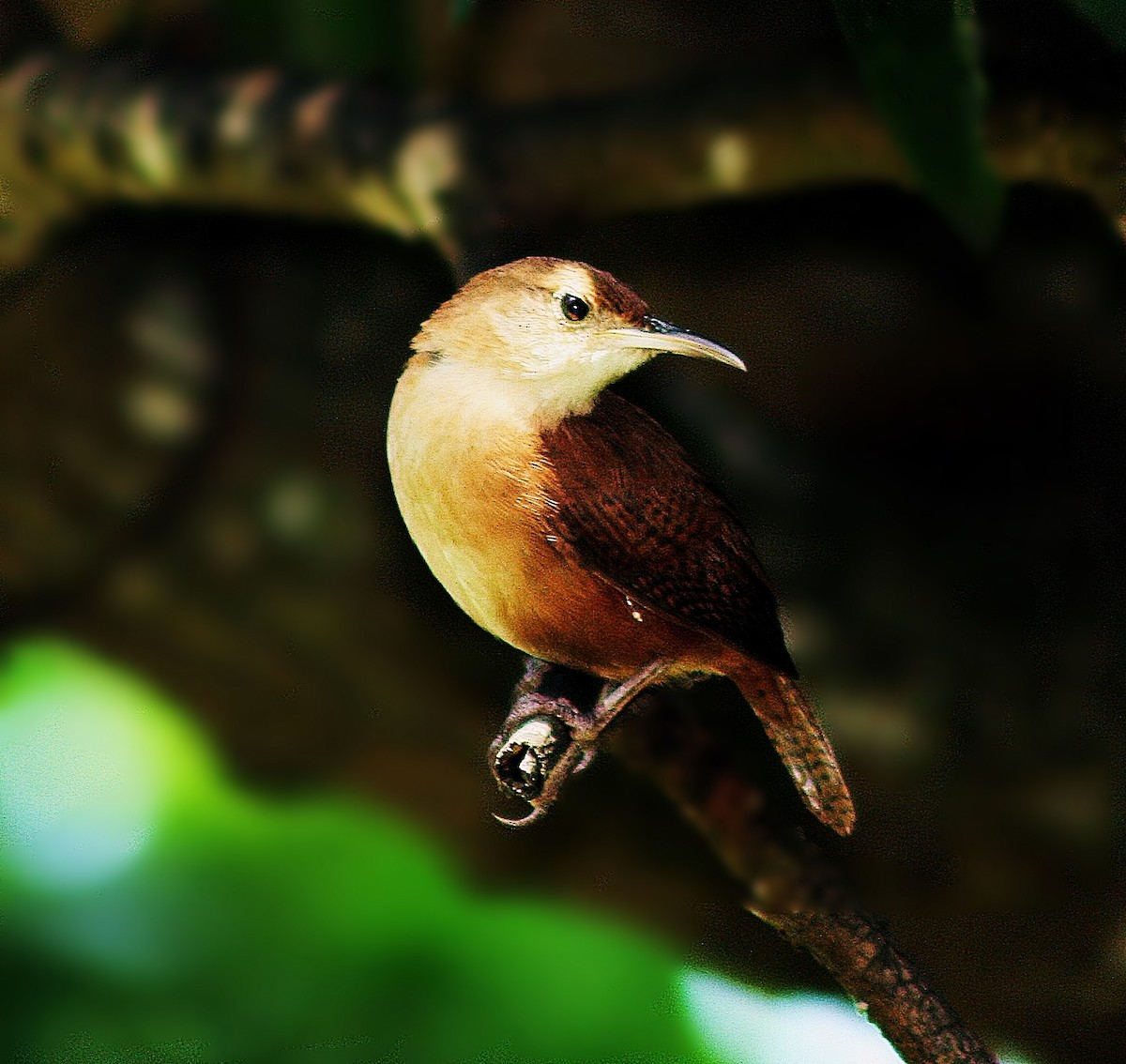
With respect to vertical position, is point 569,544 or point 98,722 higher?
point 569,544

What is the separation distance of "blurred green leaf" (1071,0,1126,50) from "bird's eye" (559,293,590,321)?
404 mm

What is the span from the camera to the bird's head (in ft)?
2.49

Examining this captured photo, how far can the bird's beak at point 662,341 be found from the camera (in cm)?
74

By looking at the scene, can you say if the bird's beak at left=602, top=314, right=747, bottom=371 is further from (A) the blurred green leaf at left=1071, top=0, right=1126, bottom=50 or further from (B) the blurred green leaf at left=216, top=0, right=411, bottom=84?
(B) the blurred green leaf at left=216, top=0, right=411, bottom=84

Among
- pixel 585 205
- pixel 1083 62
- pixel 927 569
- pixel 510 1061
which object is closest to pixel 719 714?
pixel 927 569

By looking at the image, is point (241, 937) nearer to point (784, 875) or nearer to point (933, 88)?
point (784, 875)

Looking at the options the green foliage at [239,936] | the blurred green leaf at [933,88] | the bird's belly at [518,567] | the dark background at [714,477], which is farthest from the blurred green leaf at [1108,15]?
the green foliage at [239,936]

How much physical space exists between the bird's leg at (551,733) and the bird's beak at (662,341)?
0.24m

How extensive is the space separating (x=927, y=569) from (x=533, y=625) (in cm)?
87

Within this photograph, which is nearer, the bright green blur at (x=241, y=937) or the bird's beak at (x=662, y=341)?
the bird's beak at (x=662, y=341)

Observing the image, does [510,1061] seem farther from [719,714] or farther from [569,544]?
[569,544]

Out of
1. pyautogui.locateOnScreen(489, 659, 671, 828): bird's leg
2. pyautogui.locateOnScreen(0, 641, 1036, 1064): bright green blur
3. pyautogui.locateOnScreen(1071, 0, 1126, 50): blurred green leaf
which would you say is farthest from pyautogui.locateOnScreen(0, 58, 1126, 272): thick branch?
pyautogui.locateOnScreen(0, 641, 1036, 1064): bright green blur

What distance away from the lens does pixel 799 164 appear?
1308 millimetres

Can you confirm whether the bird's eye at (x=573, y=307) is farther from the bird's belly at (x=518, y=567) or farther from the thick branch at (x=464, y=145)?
the thick branch at (x=464, y=145)
